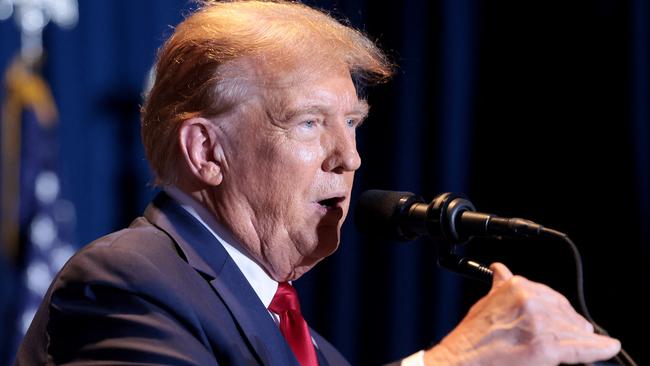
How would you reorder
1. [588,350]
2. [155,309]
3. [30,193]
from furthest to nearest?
[30,193] < [155,309] < [588,350]

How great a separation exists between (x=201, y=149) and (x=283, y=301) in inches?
14.5

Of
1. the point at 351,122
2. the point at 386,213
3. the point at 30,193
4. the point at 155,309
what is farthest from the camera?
the point at 30,193

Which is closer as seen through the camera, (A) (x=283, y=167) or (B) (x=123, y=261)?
(B) (x=123, y=261)

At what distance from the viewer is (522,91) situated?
3.19 meters

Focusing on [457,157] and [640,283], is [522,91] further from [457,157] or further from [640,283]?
[640,283]

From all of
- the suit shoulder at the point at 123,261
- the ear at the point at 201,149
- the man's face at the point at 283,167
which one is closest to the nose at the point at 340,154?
the man's face at the point at 283,167

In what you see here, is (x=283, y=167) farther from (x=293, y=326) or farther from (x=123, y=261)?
(x=123, y=261)

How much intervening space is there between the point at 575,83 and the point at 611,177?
361 mm

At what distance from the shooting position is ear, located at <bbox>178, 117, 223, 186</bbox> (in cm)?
177

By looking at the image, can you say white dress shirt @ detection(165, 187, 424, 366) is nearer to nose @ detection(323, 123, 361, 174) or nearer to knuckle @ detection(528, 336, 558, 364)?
nose @ detection(323, 123, 361, 174)

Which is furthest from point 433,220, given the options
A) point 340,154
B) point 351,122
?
point 351,122

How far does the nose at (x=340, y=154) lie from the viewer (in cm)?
178

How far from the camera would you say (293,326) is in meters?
1.81

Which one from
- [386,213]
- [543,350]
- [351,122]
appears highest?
[351,122]
